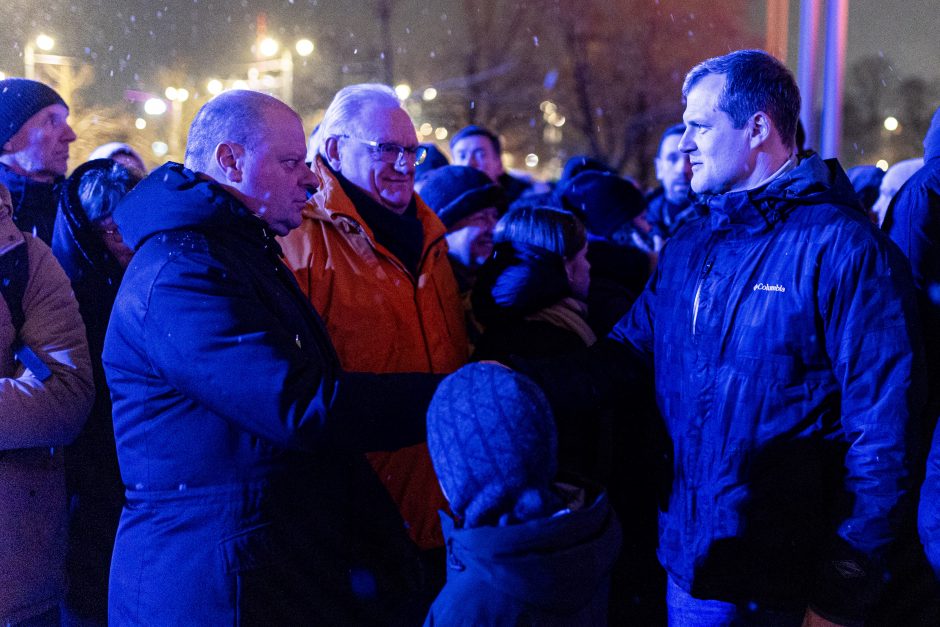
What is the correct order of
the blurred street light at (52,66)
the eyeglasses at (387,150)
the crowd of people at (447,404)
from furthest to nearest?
the blurred street light at (52,66) → the eyeglasses at (387,150) → the crowd of people at (447,404)

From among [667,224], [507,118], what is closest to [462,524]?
[667,224]

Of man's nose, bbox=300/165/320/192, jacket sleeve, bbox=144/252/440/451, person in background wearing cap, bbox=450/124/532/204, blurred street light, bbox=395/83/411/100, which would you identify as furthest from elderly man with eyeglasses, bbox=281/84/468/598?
blurred street light, bbox=395/83/411/100

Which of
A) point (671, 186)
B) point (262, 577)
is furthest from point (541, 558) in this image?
point (671, 186)

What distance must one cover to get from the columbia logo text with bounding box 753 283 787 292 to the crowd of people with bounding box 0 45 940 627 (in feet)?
0.09

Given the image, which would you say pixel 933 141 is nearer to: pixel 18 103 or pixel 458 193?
pixel 458 193

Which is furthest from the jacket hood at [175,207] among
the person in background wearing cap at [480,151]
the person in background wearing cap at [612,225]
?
the person in background wearing cap at [480,151]

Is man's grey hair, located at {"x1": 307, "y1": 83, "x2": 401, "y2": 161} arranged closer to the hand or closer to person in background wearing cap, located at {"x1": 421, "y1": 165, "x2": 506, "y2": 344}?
person in background wearing cap, located at {"x1": 421, "y1": 165, "x2": 506, "y2": 344}

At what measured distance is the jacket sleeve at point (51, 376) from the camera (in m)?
2.84

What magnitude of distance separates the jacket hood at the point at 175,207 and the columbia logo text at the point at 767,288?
139 centimetres

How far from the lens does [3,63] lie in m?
17.9

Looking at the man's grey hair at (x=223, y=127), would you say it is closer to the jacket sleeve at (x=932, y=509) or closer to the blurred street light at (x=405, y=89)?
the jacket sleeve at (x=932, y=509)

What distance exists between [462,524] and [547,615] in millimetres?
253

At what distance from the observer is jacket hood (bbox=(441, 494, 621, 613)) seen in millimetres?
1695

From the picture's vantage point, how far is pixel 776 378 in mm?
2289
